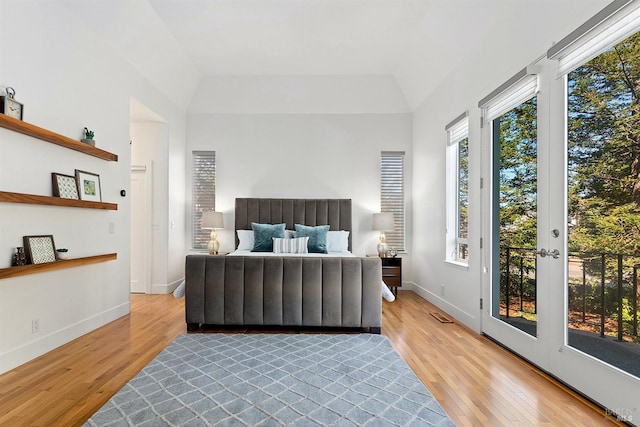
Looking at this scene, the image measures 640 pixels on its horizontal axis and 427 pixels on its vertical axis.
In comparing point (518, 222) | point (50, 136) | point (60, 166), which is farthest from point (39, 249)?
point (518, 222)

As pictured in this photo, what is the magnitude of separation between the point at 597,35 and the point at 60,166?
4196 mm

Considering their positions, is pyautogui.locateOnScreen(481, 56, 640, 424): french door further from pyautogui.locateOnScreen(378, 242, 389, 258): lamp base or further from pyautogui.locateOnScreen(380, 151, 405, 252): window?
pyautogui.locateOnScreen(380, 151, 405, 252): window

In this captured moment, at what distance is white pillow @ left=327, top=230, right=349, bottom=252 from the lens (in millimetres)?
5207

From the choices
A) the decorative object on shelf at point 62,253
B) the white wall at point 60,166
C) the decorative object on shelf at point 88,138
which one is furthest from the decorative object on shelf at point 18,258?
the decorative object on shelf at point 88,138

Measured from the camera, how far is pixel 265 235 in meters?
4.93

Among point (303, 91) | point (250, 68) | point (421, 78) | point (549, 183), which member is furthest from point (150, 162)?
point (549, 183)

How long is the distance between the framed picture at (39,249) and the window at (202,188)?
2898 millimetres

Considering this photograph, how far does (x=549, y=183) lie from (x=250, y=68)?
4.45 meters

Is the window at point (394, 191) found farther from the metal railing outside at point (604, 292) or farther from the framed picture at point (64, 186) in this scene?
the framed picture at point (64, 186)

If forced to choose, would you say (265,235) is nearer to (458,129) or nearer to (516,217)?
(458,129)

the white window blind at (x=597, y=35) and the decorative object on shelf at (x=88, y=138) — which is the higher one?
the white window blind at (x=597, y=35)

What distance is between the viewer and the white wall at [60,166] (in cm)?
250

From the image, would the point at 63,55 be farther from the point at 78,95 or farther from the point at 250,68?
the point at 250,68

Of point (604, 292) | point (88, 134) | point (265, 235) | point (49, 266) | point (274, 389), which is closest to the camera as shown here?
point (604, 292)
